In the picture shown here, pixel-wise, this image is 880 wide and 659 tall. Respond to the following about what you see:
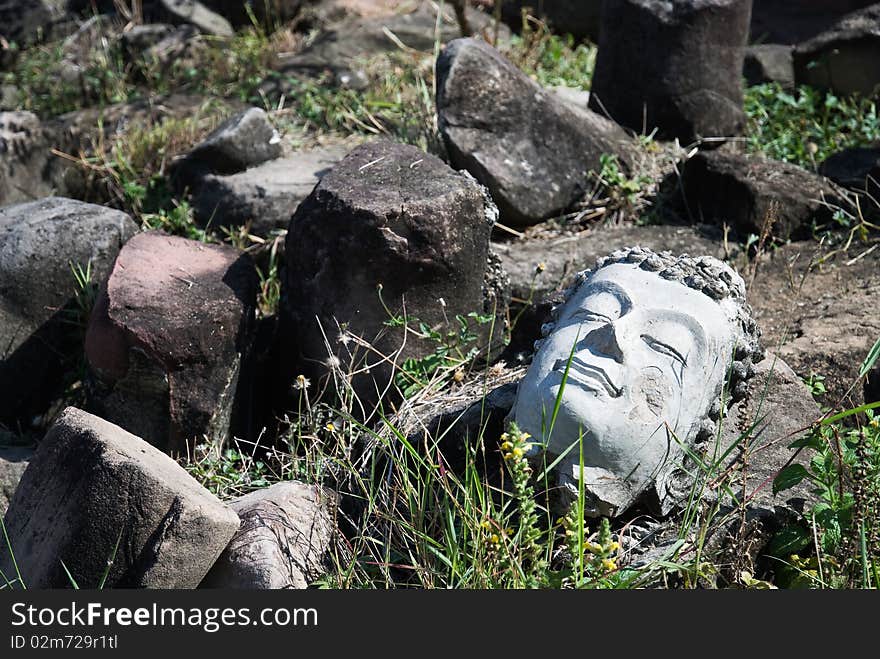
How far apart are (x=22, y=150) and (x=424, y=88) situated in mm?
2113

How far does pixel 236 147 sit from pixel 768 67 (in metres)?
3.40

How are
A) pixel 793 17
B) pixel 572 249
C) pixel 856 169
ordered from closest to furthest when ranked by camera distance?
pixel 572 249, pixel 856 169, pixel 793 17

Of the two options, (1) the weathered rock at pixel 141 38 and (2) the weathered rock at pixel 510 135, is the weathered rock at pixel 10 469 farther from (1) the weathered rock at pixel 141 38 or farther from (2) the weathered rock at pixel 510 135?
Result: (1) the weathered rock at pixel 141 38

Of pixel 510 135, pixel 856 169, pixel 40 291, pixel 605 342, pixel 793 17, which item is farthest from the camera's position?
pixel 793 17

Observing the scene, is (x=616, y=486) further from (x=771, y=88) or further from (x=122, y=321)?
(x=771, y=88)

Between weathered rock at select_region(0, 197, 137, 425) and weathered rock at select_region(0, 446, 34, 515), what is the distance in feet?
1.50

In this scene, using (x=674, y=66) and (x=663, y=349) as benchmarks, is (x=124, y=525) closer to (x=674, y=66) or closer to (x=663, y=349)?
(x=663, y=349)

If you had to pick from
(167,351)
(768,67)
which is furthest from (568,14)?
(167,351)

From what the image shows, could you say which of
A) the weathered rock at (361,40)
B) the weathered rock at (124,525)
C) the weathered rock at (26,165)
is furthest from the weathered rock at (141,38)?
the weathered rock at (124,525)

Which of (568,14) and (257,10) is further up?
(568,14)

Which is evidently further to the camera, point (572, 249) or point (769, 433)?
point (572, 249)

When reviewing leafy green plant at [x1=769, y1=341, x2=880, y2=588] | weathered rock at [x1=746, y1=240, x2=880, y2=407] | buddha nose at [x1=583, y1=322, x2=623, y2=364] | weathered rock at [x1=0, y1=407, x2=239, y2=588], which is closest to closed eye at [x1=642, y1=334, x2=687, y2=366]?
buddha nose at [x1=583, y1=322, x2=623, y2=364]

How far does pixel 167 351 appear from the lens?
3.63m

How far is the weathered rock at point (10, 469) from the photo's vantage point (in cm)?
353
